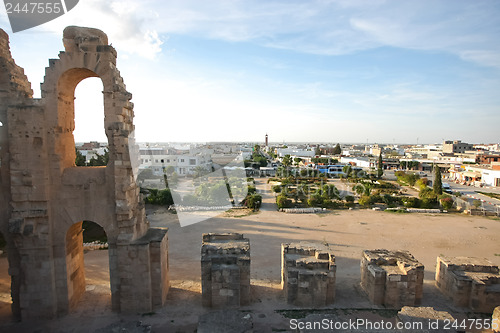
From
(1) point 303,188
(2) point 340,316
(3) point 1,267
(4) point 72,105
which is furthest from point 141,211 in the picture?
(1) point 303,188

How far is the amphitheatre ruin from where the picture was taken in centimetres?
908

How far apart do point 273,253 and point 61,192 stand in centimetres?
1137

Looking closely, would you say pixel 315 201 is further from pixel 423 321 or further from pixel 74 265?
pixel 74 265

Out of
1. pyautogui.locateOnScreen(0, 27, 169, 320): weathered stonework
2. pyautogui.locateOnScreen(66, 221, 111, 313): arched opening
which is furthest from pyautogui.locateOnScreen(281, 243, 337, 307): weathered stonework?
pyautogui.locateOnScreen(66, 221, 111, 313): arched opening

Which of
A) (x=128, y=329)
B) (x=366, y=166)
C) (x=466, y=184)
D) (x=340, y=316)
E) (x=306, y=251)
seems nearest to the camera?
(x=128, y=329)

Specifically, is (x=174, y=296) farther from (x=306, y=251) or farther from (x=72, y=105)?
(x=72, y=105)

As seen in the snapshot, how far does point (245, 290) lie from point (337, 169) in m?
49.5

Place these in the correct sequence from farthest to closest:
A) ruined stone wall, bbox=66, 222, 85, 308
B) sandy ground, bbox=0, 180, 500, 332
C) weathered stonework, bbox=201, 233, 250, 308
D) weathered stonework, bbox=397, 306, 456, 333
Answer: weathered stonework, bbox=201, 233, 250, 308 → ruined stone wall, bbox=66, 222, 85, 308 → sandy ground, bbox=0, 180, 500, 332 → weathered stonework, bbox=397, 306, 456, 333

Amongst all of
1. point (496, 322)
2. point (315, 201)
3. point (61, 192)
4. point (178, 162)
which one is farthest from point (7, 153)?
point (178, 162)

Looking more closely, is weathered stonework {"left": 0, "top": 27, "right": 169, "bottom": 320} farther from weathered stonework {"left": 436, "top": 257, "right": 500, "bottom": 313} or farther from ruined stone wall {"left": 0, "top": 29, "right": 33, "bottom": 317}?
weathered stonework {"left": 436, "top": 257, "right": 500, "bottom": 313}

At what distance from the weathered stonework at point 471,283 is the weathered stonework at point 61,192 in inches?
451

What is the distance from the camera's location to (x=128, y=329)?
781 centimetres

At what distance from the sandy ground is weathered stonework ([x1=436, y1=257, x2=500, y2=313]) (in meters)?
0.59

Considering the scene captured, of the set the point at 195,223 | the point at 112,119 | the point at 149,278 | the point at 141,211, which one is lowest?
the point at 195,223
